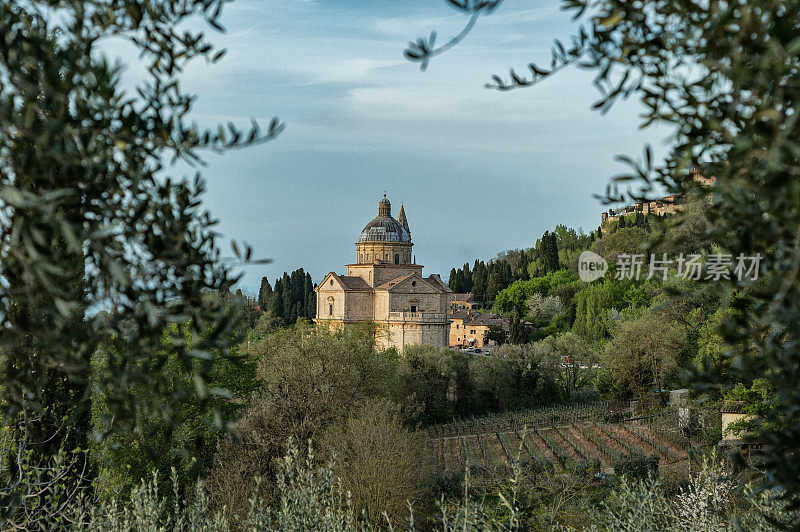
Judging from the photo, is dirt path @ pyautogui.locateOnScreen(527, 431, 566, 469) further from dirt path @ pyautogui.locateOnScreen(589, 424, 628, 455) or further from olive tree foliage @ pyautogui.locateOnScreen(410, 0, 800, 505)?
olive tree foliage @ pyautogui.locateOnScreen(410, 0, 800, 505)

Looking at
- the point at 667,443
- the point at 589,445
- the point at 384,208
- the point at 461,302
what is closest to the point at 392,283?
the point at 384,208

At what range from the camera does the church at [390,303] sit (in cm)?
4891

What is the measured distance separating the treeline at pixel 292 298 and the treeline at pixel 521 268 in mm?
26890

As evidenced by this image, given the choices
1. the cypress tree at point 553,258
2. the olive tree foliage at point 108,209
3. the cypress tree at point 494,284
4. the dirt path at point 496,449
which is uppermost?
the cypress tree at point 553,258

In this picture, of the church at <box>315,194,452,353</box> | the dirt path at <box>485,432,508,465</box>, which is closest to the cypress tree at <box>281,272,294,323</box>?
the church at <box>315,194,452,353</box>

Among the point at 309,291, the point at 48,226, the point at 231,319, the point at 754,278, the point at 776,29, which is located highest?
the point at 309,291

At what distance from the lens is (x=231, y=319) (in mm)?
2389

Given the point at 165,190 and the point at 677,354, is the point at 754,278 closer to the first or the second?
the point at 165,190

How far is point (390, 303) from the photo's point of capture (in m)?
49.4

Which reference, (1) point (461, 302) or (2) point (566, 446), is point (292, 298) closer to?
(1) point (461, 302)

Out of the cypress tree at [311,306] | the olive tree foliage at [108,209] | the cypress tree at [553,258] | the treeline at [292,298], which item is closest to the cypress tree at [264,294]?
the treeline at [292,298]

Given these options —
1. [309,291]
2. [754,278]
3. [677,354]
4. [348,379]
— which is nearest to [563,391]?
[677,354]

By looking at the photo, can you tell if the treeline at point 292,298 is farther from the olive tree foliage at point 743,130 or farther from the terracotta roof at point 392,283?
the olive tree foliage at point 743,130

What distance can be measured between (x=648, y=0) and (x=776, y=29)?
61 cm
